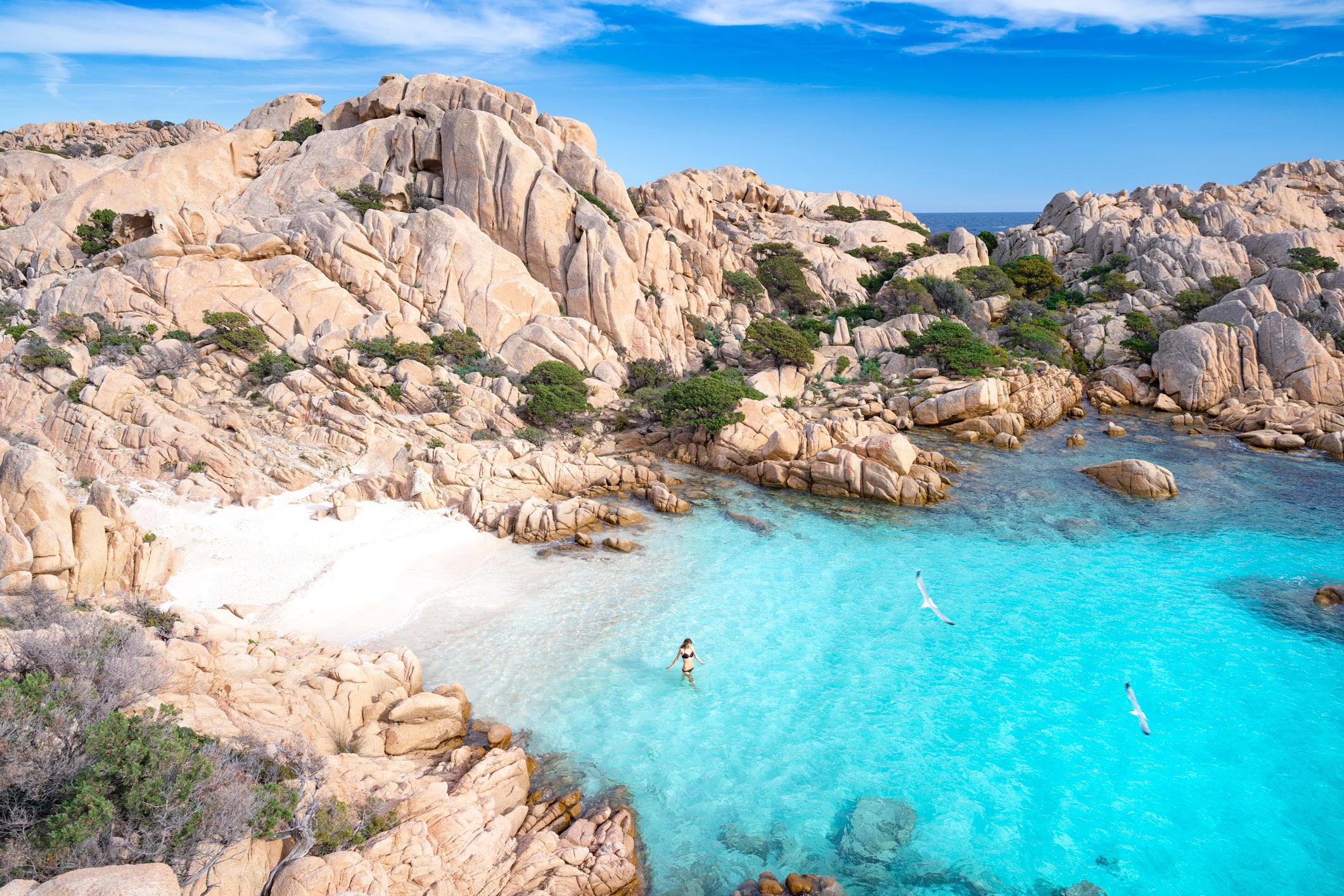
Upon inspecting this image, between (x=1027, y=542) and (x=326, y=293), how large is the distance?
37117mm

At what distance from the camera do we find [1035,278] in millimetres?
63125

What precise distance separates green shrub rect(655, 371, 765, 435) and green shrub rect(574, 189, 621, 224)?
18444 mm

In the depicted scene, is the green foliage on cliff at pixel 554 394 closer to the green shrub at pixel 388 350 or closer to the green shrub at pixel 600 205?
the green shrub at pixel 388 350

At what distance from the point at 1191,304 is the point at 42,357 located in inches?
2887

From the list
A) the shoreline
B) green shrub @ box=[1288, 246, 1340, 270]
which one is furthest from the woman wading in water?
green shrub @ box=[1288, 246, 1340, 270]

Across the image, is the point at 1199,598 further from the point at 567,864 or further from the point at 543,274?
the point at 543,274

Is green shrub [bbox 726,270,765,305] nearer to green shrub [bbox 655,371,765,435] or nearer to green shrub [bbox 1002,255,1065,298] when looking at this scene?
green shrub [bbox 655,371,765,435]

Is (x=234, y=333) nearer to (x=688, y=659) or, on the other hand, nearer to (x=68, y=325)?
(x=68, y=325)

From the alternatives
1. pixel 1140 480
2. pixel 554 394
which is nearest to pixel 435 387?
pixel 554 394

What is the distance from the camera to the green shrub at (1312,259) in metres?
53.7

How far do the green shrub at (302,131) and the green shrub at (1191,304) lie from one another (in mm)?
69344

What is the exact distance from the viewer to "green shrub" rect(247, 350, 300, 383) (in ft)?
104

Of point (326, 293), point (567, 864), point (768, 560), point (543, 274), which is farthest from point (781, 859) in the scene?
point (543, 274)

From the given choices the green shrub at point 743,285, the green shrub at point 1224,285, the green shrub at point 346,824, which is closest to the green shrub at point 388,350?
the green shrub at point 346,824
